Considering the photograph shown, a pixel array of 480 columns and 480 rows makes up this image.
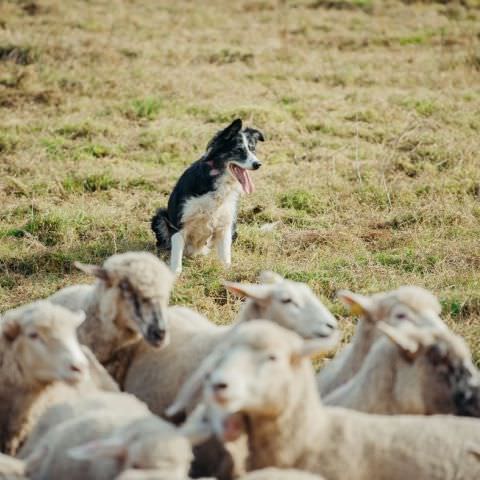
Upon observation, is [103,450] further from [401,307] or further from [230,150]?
[230,150]

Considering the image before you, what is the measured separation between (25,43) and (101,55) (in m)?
1.26

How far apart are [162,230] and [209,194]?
0.59 metres

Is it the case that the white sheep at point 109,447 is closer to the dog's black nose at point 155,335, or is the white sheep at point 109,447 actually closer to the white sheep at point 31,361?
the white sheep at point 31,361

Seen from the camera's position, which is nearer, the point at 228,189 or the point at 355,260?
the point at 355,260

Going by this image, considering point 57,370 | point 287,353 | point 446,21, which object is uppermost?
point 287,353

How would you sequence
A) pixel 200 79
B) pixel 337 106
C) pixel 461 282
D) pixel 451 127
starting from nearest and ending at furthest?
pixel 461 282 < pixel 451 127 < pixel 337 106 < pixel 200 79

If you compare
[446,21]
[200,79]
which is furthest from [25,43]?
[446,21]

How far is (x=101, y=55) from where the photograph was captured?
1900 cm

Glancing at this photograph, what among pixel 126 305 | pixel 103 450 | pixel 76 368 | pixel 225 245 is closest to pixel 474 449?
pixel 103 450

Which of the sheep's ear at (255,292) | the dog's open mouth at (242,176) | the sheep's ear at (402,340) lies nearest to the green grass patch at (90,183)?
the dog's open mouth at (242,176)

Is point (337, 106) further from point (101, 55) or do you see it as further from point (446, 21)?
point (446, 21)

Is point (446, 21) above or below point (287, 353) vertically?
below

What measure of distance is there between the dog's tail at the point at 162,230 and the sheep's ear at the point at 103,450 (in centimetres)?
679

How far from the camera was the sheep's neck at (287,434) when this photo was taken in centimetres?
479
